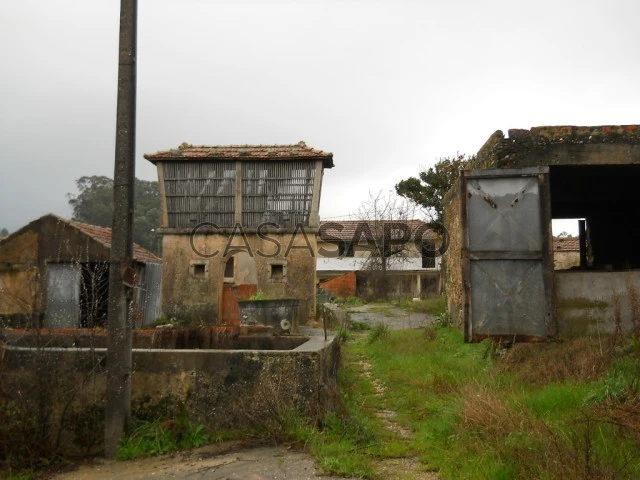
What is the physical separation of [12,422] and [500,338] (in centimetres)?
583

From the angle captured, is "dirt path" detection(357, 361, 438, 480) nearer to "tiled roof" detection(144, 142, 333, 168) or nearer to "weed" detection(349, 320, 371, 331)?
"weed" detection(349, 320, 371, 331)

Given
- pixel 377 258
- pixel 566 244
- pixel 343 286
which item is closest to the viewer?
pixel 566 244

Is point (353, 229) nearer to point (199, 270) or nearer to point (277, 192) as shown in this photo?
point (277, 192)

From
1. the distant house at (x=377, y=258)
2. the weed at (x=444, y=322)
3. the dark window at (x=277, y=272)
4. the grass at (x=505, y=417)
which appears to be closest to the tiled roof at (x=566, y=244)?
the distant house at (x=377, y=258)

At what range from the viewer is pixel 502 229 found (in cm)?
758

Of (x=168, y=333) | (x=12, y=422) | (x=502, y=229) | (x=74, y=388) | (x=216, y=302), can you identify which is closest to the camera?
(x=12, y=422)

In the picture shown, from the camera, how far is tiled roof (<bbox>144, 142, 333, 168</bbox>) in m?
16.1

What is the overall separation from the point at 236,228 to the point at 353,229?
21.3m

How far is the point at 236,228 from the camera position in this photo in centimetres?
1633

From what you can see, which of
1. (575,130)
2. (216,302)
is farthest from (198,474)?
(216,302)

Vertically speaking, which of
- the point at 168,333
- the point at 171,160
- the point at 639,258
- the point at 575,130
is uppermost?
the point at 171,160

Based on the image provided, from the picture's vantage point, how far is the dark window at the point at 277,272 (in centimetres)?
1623

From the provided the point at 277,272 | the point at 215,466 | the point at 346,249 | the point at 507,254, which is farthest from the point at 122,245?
the point at 346,249

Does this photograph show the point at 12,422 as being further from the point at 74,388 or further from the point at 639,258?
the point at 639,258
